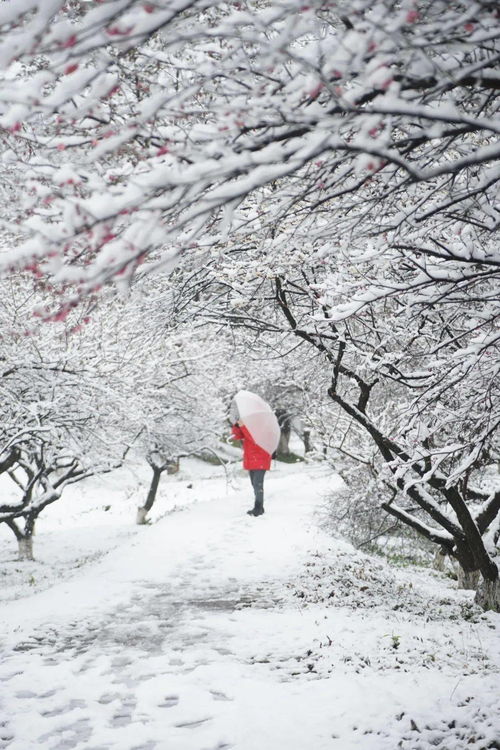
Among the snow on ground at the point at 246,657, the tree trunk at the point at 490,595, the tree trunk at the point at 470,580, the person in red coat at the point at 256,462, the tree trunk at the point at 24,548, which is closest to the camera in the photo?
the snow on ground at the point at 246,657

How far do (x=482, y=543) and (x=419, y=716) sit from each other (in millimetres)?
3388

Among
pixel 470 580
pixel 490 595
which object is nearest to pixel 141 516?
pixel 470 580

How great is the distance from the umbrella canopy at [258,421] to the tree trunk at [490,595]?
6.39 meters

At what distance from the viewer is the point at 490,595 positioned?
6.61m

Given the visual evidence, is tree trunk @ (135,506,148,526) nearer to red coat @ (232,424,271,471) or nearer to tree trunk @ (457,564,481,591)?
red coat @ (232,424,271,471)

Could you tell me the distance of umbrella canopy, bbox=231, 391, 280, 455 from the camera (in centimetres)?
1262

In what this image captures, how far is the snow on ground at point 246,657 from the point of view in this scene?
3.50m

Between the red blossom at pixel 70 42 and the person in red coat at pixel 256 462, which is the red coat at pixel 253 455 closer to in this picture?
the person in red coat at pixel 256 462

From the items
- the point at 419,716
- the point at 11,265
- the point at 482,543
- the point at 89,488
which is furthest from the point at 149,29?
the point at 89,488

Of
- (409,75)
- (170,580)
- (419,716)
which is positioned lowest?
(170,580)

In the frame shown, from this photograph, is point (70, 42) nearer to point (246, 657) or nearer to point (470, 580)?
point (246, 657)

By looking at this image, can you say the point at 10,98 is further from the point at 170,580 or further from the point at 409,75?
the point at 170,580

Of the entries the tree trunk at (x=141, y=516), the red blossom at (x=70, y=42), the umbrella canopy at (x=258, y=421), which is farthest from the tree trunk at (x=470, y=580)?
the tree trunk at (x=141, y=516)

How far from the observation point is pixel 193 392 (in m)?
19.1
